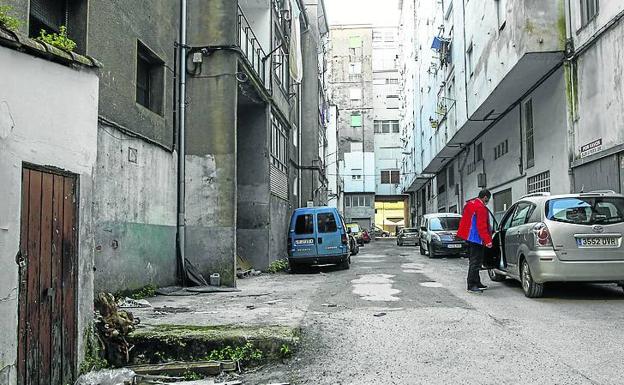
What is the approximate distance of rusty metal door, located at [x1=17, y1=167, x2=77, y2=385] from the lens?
13.2 ft

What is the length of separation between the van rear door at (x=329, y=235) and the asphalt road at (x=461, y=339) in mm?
6318

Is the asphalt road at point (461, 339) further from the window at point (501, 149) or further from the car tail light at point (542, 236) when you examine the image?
the window at point (501, 149)

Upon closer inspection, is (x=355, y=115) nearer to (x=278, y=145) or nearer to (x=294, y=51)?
(x=294, y=51)

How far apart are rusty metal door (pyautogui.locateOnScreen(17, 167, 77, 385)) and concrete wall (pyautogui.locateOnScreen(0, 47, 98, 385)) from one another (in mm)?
91

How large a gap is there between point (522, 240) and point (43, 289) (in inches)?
296

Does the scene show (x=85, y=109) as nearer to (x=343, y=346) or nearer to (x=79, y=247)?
(x=79, y=247)

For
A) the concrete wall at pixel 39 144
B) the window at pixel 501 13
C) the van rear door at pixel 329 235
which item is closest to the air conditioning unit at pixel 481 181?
the window at pixel 501 13

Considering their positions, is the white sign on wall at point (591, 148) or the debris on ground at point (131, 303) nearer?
the debris on ground at point (131, 303)

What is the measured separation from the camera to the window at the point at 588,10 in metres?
12.4

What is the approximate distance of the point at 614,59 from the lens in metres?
11.5

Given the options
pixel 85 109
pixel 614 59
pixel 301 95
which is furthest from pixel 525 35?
pixel 301 95

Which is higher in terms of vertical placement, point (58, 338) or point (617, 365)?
point (58, 338)

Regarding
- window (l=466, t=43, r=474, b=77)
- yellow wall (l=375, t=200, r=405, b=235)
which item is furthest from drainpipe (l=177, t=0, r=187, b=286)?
yellow wall (l=375, t=200, r=405, b=235)

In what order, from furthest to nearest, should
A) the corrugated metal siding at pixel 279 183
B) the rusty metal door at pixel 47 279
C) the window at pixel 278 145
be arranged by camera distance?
the window at pixel 278 145 < the corrugated metal siding at pixel 279 183 < the rusty metal door at pixel 47 279
